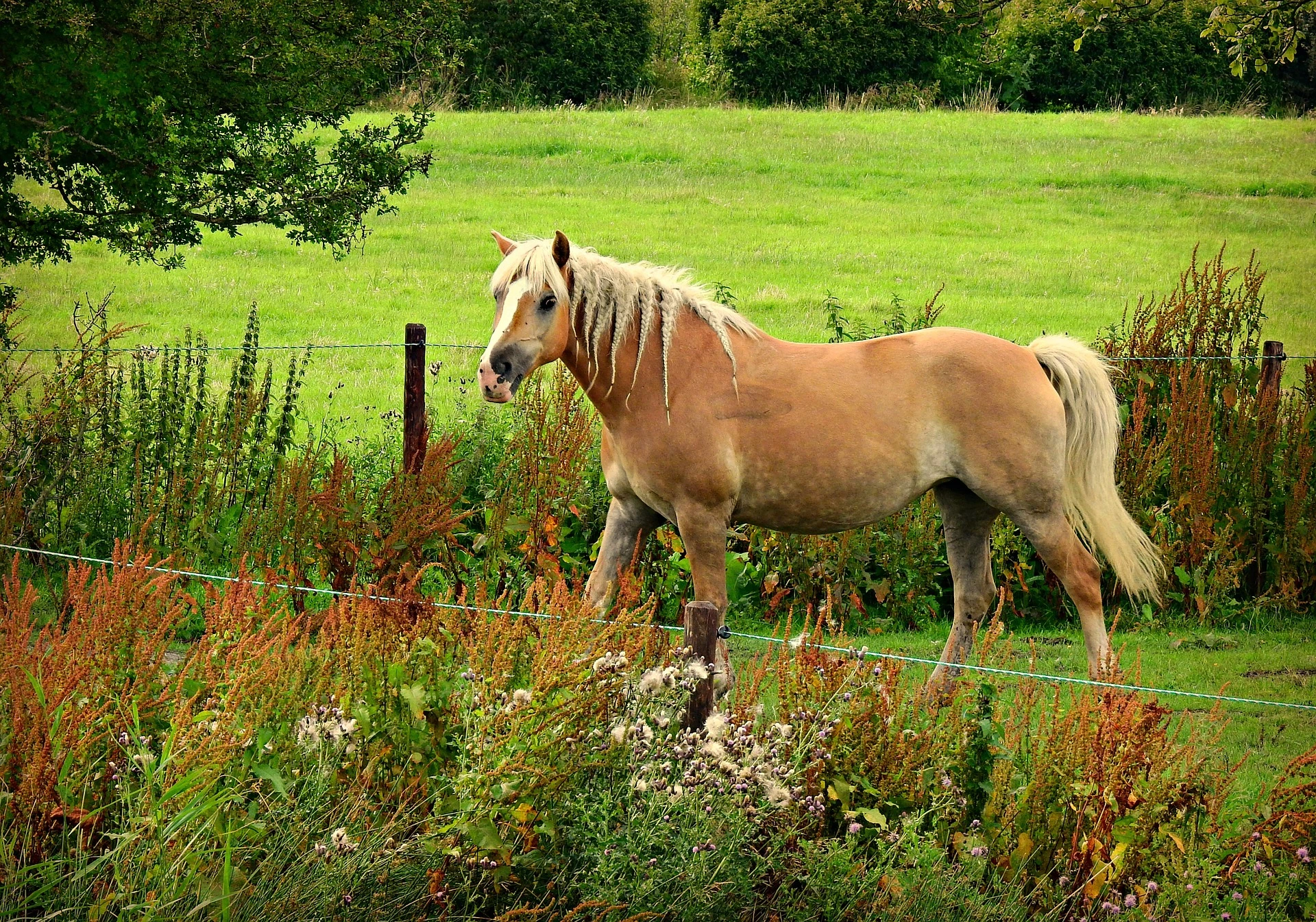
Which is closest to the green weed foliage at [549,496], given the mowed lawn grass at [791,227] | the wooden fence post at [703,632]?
the wooden fence post at [703,632]

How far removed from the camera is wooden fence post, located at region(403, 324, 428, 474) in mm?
6859

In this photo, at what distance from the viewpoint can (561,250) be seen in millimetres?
5051

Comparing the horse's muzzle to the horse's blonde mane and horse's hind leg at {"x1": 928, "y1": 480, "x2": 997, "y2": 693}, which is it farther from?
horse's hind leg at {"x1": 928, "y1": 480, "x2": 997, "y2": 693}

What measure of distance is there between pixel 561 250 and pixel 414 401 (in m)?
2.27

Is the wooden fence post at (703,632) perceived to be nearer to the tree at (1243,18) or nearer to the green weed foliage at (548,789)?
the green weed foliage at (548,789)

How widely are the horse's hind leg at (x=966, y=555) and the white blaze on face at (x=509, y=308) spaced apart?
7.47 feet

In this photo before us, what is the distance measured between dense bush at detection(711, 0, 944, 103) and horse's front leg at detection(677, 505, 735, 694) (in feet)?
79.3

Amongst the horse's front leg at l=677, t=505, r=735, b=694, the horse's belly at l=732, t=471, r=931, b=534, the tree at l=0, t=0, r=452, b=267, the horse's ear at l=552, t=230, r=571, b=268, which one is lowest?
the horse's front leg at l=677, t=505, r=735, b=694

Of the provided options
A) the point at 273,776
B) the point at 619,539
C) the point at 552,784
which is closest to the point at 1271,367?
the point at 619,539

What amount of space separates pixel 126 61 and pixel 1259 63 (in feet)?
26.2

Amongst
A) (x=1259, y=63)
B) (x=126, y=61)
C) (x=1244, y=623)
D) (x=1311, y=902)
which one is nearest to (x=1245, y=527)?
(x=1244, y=623)

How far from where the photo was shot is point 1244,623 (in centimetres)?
754

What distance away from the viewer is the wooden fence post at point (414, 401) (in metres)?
6.86

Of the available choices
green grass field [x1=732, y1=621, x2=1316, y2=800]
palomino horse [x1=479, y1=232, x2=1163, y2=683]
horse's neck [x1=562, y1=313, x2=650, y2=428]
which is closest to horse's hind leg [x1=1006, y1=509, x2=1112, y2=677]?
palomino horse [x1=479, y1=232, x2=1163, y2=683]
